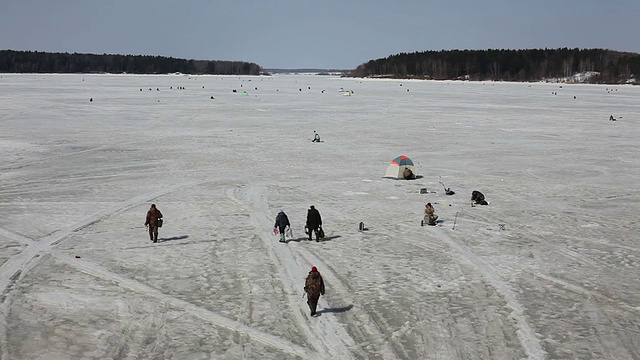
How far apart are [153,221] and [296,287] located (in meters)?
5.68

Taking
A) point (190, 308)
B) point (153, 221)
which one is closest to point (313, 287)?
point (190, 308)

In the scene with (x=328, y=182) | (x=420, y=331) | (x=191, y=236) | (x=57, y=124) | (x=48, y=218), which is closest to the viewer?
(x=420, y=331)

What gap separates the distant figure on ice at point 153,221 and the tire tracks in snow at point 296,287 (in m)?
3.13

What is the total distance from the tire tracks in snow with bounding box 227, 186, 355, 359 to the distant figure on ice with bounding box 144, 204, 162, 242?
123 inches

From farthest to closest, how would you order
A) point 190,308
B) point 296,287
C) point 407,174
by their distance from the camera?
point 407,174
point 296,287
point 190,308

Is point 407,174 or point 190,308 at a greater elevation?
point 407,174

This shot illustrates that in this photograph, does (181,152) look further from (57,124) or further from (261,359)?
(261,359)

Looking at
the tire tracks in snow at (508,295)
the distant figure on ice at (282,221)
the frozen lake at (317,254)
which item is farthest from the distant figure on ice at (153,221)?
the tire tracks in snow at (508,295)

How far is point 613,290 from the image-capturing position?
14695mm

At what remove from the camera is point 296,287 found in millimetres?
14758

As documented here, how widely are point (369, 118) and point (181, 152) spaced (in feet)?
88.3

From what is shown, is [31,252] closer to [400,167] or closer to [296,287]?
[296,287]

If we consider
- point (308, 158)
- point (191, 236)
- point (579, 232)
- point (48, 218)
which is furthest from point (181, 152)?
point (579, 232)

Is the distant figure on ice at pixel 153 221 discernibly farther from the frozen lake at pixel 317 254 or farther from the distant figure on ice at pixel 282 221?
the distant figure on ice at pixel 282 221
